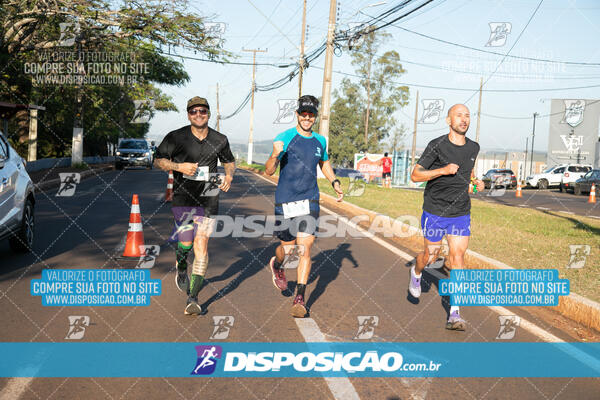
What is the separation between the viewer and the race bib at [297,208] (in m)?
5.52

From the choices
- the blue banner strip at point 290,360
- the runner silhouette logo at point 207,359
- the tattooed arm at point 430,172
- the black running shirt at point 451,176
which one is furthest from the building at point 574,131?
the runner silhouette logo at point 207,359

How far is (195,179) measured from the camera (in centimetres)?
545

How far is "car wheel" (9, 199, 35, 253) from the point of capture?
7688 millimetres

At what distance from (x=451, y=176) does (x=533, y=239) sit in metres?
5.97

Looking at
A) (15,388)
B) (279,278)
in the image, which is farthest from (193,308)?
(15,388)

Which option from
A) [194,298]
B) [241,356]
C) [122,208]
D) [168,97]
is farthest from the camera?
[168,97]

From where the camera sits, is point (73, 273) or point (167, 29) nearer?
point (73, 273)

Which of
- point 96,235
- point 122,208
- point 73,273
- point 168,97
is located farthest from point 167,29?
point 168,97

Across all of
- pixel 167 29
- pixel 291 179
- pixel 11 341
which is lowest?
pixel 11 341

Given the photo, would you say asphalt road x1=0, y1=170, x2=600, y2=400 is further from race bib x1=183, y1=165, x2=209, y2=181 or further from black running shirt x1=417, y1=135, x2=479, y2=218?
race bib x1=183, y1=165, x2=209, y2=181

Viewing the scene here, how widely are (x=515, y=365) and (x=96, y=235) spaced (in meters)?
7.38

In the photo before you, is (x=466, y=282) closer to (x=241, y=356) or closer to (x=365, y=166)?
(x=241, y=356)

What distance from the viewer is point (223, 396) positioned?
11.8ft

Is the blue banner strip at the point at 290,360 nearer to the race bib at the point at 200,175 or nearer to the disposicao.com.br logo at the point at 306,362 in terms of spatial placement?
the disposicao.com.br logo at the point at 306,362
